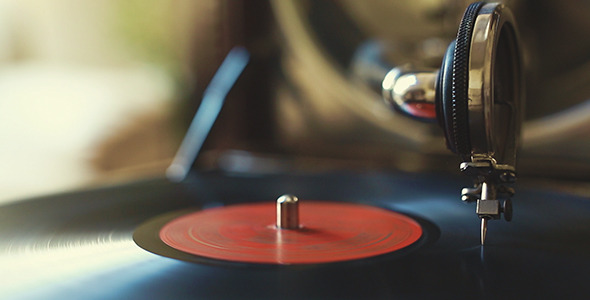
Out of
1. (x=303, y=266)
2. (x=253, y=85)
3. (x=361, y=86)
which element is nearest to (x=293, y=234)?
(x=303, y=266)

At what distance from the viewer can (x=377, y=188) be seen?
94 centimetres

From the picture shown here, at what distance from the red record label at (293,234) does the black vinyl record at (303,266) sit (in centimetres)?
2

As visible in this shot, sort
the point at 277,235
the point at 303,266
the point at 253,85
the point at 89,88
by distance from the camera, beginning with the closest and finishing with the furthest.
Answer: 1. the point at 303,266
2. the point at 277,235
3. the point at 253,85
4. the point at 89,88

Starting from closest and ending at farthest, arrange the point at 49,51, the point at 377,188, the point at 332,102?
1. the point at 377,188
2. the point at 332,102
3. the point at 49,51

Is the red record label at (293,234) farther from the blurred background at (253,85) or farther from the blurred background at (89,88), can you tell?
the blurred background at (89,88)

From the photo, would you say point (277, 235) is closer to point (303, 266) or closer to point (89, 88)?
point (303, 266)

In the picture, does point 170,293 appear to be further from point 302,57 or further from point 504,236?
point 302,57

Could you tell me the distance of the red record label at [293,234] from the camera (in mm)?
538

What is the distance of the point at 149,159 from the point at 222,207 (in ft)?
3.86

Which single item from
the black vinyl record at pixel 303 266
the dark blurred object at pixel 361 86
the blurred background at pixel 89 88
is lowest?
the black vinyl record at pixel 303 266

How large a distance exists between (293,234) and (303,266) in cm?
12

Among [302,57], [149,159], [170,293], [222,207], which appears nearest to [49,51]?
[149,159]

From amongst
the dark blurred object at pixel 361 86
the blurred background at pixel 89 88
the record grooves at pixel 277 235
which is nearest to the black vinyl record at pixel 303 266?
the record grooves at pixel 277 235

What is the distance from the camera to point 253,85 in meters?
1.29
